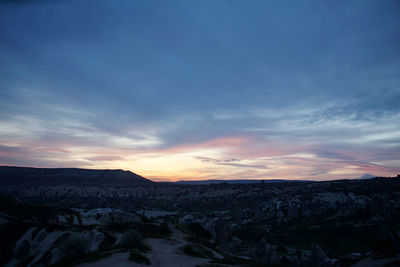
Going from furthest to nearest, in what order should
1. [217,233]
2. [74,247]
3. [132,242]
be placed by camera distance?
[217,233]
[132,242]
[74,247]

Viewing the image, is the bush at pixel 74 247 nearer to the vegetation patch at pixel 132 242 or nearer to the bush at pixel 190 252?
the vegetation patch at pixel 132 242

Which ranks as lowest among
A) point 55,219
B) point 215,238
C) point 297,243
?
point 297,243

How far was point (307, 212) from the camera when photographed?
82250mm

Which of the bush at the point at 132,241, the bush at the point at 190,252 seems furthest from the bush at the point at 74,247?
the bush at the point at 190,252

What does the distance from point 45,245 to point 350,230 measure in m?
60.9

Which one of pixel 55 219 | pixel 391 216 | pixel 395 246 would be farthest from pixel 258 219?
pixel 55 219

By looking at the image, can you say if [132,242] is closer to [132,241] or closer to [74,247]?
[132,241]

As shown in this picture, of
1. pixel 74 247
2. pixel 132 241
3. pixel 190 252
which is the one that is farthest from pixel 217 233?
pixel 74 247

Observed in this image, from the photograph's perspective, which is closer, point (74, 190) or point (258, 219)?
point (258, 219)

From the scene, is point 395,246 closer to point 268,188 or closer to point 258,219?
point 258,219

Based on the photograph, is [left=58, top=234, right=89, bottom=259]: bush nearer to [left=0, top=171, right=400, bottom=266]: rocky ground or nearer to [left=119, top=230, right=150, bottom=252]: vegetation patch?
[left=0, top=171, right=400, bottom=266]: rocky ground

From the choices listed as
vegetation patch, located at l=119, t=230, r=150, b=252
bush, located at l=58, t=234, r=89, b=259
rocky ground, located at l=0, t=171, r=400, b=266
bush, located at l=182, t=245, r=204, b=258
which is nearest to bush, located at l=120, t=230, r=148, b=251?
vegetation patch, located at l=119, t=230, r=150, b=252

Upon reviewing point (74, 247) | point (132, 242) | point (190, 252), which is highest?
point (74, 247)

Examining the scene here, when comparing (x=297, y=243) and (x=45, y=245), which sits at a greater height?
(x=45, y=245)
